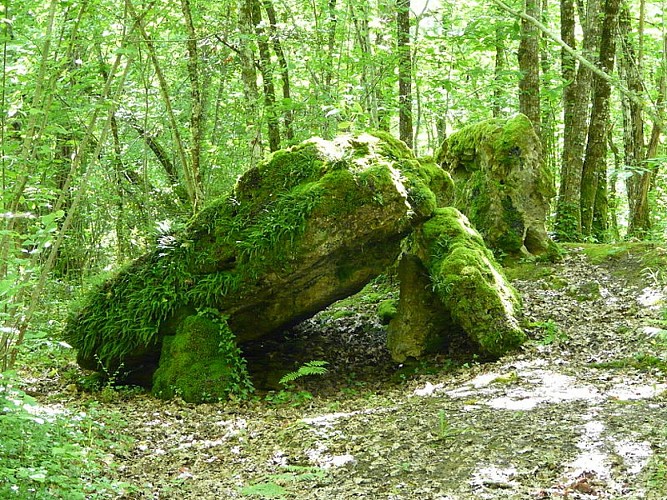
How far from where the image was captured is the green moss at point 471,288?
751cm

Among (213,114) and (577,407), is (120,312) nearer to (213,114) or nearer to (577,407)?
(577,407)

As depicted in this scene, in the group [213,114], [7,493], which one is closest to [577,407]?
[7,493]

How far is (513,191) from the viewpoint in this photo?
35.4ft

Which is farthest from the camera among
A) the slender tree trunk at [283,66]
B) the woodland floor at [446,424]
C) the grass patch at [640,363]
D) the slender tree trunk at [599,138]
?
the slender tree trunk at [283,66]

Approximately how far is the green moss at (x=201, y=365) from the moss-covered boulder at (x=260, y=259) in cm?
3

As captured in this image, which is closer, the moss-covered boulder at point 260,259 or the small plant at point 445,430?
the small plant at point 445,430

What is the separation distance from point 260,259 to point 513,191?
5352 millimetres

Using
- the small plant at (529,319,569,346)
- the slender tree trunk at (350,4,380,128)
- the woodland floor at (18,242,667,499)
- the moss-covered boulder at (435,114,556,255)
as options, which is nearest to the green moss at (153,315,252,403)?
the woodland floor at (18,242,667,499)

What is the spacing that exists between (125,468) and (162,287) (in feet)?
10.3

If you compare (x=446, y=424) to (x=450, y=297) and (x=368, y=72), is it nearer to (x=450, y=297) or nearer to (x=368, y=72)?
(x=450, y=297)

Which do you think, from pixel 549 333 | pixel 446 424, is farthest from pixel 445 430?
pixel 549 333

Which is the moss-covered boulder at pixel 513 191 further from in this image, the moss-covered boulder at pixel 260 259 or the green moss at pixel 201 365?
the green moss at pixel 201 365

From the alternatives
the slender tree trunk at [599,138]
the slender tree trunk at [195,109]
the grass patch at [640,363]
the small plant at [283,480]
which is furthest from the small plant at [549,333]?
the slender tree trunk at [195,109]

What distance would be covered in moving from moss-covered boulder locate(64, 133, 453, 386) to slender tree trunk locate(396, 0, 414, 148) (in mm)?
3627
